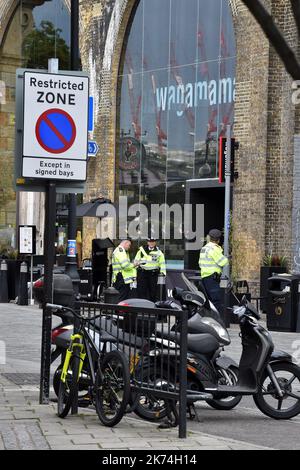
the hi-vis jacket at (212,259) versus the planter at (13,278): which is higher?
the hi-vis jacket at (212,259)

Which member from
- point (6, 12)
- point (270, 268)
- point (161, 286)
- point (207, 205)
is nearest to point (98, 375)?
point (161, 286)

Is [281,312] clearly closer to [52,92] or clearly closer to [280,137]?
[280,137]

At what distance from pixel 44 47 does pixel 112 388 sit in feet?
91.4

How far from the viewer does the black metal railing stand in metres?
8.05

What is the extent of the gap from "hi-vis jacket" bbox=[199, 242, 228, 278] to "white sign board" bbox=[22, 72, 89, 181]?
27.6 ft

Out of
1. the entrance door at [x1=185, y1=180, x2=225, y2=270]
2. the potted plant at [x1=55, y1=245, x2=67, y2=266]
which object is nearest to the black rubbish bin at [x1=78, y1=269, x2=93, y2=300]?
the entrance door at [x1=185, y1=180, x2=225, y2=270]

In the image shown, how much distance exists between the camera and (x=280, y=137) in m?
23.7

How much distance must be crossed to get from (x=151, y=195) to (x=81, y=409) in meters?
18.9

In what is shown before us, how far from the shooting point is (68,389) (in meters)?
9.09

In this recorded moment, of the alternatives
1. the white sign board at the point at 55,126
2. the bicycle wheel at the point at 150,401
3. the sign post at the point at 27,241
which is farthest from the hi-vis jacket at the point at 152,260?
the bicycle wheel at the point at 150,401

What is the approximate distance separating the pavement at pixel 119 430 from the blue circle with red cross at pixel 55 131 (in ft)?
8.02

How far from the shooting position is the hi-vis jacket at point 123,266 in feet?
69.1

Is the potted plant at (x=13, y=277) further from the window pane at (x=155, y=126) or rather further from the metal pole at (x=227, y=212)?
the metal pole at (x=227, y=212)

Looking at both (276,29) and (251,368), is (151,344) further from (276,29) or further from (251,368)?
(276,29)
